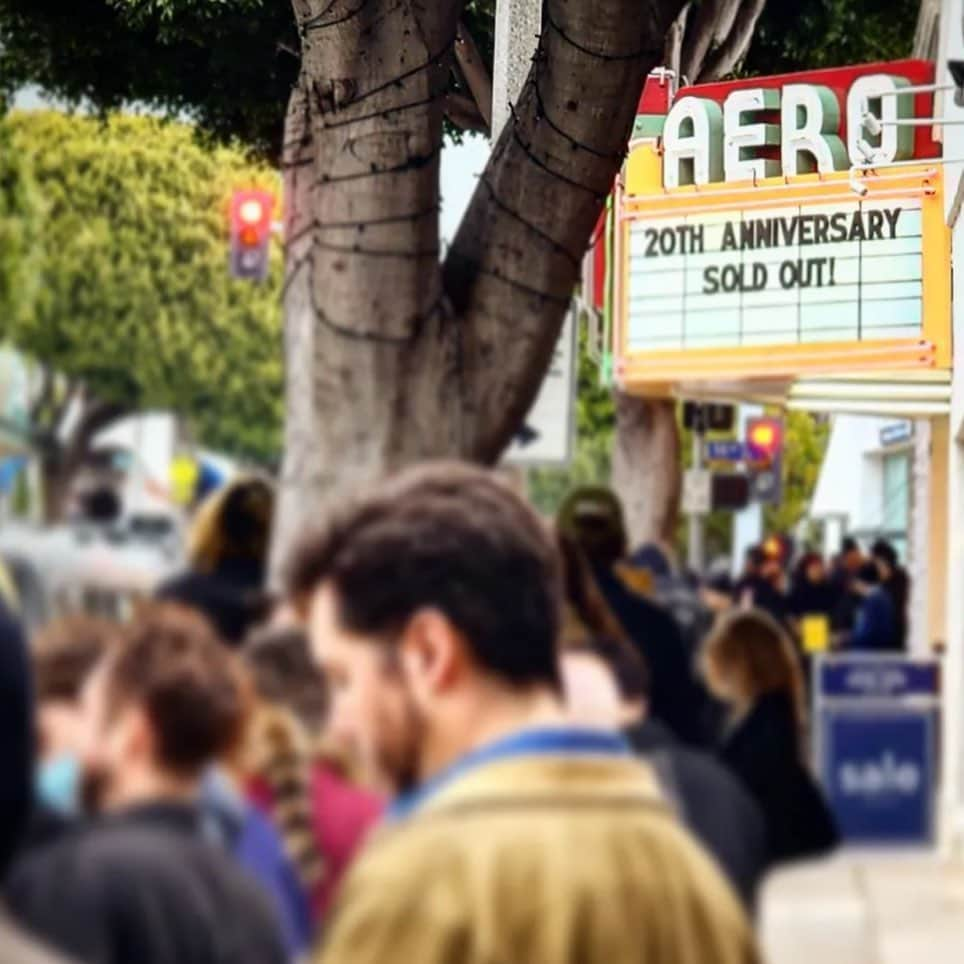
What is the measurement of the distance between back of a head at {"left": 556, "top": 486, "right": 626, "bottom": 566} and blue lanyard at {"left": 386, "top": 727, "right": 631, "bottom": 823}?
2047mm

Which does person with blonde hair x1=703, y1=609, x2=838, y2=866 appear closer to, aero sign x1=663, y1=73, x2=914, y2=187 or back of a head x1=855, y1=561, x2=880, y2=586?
back of a head x1=855, y1=561, x2=880, y2=586

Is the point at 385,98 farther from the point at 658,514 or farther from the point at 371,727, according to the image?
the point at 371,727

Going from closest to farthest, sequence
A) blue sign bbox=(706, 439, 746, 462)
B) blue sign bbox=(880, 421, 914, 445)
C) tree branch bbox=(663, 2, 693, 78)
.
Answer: blue sign bbox=(706, 439, 746, 462) → tree branch bbox=(663, 2, 693, 78) → blue sign bbox=(880, 421, 914, 445)

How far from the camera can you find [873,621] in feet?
18.9

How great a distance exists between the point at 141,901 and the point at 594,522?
2084mm

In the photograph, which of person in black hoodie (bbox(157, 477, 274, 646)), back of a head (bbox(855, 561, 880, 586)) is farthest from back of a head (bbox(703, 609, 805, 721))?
person in black hoodie (bbox(157, 477, 274, 646))

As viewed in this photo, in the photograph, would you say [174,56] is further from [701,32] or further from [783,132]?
→ [701,32]

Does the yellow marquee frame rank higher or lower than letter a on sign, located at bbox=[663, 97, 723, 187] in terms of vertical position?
lower

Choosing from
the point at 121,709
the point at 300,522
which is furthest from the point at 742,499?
the point at 121,709

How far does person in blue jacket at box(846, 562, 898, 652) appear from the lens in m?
5.62

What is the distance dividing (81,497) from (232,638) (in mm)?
290

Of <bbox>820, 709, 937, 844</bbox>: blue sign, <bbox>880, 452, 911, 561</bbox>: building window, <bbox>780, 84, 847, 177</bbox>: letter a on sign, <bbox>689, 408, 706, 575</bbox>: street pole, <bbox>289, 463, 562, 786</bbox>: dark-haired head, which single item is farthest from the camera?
<bbox>880, 452, 911, 561</bbox>: building window

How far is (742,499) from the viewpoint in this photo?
26.1 feet

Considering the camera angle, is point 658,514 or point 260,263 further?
point 658,514
